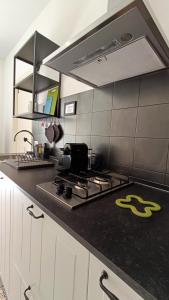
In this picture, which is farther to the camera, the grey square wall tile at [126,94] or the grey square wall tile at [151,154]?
the grey square wall tile at [126,94]

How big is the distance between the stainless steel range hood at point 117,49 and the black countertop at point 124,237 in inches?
28.1

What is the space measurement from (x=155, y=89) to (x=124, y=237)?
33.6 inches

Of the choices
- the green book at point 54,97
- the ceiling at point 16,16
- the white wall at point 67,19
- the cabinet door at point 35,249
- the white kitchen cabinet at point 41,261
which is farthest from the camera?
the ceiling at point 16,16

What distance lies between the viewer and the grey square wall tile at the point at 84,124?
4.58 ft

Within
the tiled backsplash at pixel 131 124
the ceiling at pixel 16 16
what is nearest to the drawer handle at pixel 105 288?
the tiled backsplash at pixel 131 124

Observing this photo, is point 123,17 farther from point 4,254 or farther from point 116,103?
point 4,254

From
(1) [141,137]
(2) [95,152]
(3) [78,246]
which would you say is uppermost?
(1) [141,137]

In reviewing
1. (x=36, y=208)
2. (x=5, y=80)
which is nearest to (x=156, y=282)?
(x=36, y=208)

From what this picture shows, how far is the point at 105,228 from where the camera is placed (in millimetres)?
518

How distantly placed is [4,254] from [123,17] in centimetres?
154

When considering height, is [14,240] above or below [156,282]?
below

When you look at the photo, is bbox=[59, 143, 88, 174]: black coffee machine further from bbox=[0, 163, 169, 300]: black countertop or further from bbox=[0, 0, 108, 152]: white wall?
bbox=[0, 0, 108, 152]: white wall

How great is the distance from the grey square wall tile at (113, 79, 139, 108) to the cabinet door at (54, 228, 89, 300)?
90cm

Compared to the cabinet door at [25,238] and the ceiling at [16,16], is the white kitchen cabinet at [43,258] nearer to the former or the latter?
the cabinet door at [25,238]
